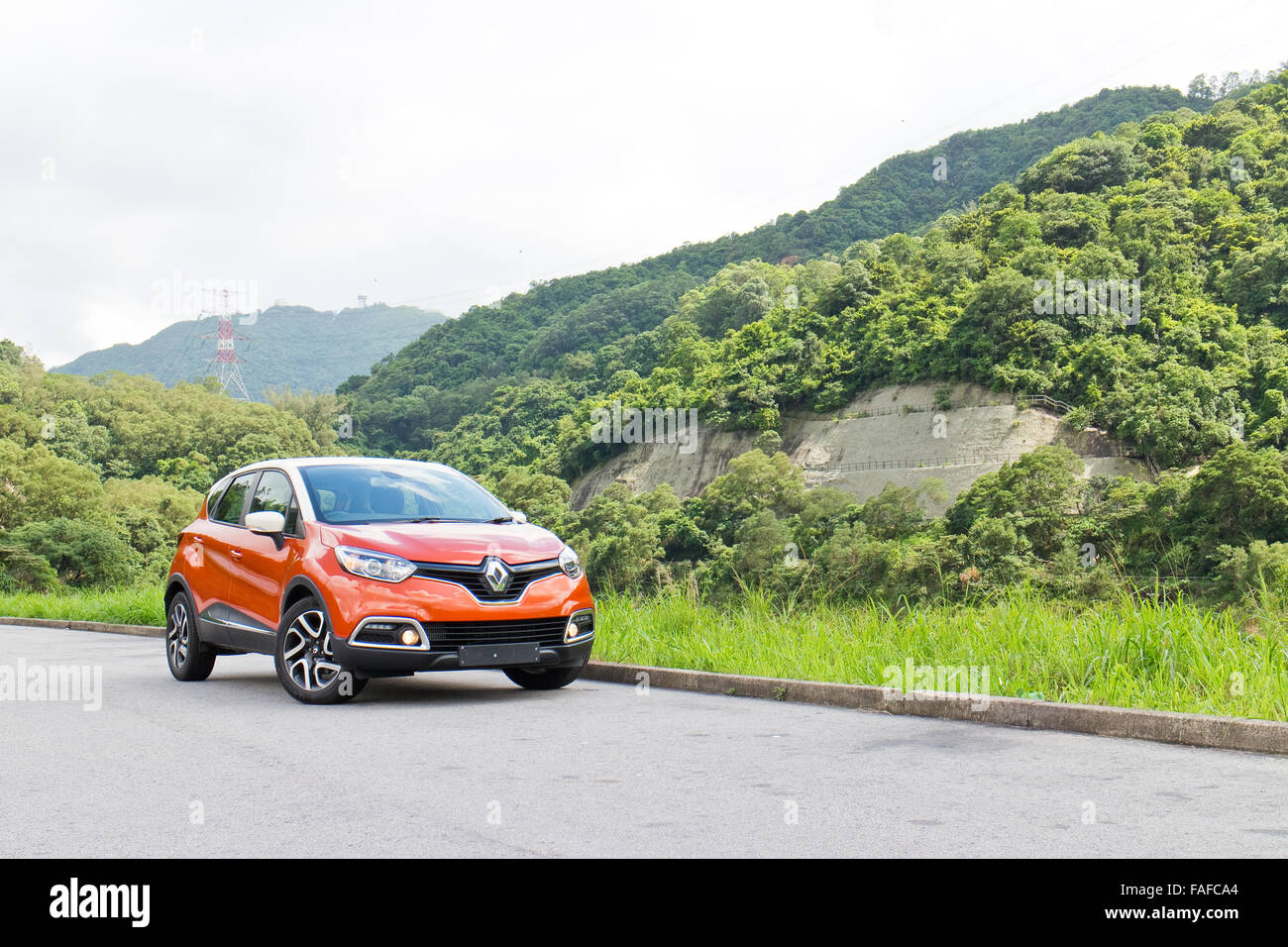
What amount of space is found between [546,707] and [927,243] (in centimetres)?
11470

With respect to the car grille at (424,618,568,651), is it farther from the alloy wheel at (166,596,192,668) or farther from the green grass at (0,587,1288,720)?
the alloy wheel at (166,596,192,668)

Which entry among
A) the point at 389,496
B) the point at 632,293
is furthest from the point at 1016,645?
the point at 632,293

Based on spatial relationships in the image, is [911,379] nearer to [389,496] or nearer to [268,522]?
[389,496]

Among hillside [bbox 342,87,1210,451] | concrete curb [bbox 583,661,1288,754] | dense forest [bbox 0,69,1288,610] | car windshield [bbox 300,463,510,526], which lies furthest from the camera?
hillside [bbox 342,87,1210,451]

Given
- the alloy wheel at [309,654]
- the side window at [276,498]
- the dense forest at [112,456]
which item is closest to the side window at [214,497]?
the side window at [276,498]

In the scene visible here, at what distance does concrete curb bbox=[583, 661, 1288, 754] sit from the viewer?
21.2ft

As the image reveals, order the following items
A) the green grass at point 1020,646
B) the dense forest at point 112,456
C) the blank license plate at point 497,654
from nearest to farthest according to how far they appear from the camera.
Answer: the green grass at point 1020,646 < the blank license plate at point 497,654 < the dense forest at point 112,456

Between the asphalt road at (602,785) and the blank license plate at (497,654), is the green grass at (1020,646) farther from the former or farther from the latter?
the blank license plate at (497,654)

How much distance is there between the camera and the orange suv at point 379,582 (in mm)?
8453

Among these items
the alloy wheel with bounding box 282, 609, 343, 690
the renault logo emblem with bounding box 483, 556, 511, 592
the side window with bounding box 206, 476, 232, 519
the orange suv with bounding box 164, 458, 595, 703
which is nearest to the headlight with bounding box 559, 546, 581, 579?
the orange suv with bounding box 164, 458, 595, 703

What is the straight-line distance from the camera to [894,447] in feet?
302

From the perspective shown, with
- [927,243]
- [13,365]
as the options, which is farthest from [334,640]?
[13,365]

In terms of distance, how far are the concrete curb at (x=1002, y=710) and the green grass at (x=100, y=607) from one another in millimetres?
10728

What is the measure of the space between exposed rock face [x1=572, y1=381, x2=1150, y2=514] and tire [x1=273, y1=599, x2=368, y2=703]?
244 ft
